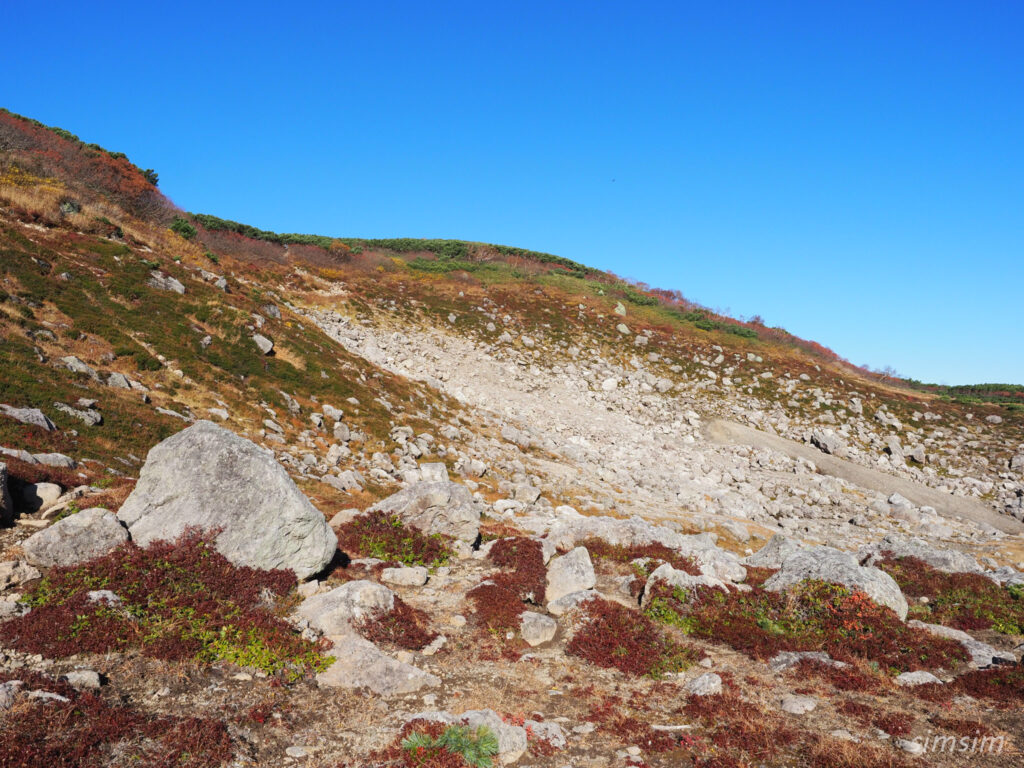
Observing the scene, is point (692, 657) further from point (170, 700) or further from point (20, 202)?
point (20, 202)

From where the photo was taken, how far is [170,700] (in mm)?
8047

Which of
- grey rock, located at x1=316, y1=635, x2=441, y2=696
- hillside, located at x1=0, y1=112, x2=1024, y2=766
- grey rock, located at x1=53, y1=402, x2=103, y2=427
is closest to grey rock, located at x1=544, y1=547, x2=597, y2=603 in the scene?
hillside, located at x1=0, y1=112, x2=1024, y2=766

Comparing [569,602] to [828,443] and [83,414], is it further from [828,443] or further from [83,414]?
[828,443]

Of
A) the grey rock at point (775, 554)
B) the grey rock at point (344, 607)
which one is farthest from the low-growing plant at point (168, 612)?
the grey rock at point (775, 554)

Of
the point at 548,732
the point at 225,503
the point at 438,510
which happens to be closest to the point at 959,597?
the point at 548,732

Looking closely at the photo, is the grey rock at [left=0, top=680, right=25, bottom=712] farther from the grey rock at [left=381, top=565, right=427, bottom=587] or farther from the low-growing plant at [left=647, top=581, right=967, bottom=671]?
the low-growing plant at [left=647, top=581, right=967, bottom=671]

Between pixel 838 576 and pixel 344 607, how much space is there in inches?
497

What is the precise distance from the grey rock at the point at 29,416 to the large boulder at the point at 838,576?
21.9 meters

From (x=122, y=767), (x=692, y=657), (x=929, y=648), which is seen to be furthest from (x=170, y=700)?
(x=929, y=648)

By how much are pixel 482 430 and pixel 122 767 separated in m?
28.4

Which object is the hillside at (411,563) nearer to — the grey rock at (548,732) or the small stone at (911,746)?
the grey rock at (548,732)

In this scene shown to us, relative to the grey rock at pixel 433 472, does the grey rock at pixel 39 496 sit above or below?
below

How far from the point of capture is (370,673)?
31.4 ft

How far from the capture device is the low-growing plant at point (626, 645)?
11.3 m
